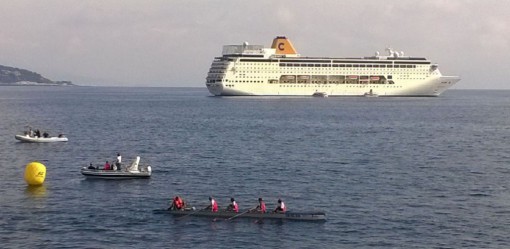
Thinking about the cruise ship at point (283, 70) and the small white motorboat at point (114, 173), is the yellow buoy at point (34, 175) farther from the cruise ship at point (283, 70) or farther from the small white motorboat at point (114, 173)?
the cruise ship at point (283, 70)

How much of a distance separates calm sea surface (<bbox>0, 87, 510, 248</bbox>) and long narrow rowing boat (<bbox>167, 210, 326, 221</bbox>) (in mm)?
642

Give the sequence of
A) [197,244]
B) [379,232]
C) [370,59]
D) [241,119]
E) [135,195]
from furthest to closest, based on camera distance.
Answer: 1. [370,59]
2. [241,119]
3. [135,195]
4. [379,232]
5. [197,244]

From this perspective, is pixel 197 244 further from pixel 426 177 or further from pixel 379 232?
pixel 426 177

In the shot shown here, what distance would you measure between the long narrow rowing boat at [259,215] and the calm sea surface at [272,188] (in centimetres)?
64

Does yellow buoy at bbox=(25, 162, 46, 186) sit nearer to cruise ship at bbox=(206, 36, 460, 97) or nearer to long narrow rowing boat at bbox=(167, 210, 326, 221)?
long narrow rowing boat at bbox=(167, 210, 326, 221)

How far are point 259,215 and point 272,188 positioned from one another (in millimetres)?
10171

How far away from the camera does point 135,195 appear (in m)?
48.9

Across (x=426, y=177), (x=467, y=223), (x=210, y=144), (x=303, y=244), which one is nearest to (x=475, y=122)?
(x=210, y=144)

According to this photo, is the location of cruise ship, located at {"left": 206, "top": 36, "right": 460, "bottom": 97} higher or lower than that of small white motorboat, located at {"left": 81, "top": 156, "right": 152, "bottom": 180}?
higher

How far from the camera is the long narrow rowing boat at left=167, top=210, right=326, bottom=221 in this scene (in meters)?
41.4

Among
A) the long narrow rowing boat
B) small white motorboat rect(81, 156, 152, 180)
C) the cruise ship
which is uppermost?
the cruise ship

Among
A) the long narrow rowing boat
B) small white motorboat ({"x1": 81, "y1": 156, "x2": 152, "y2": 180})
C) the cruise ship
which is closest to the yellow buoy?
small white motorboat ({"x1": 81, "y1": 156, "x2": 152, "y2": 180})

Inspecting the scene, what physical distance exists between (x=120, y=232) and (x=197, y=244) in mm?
4884

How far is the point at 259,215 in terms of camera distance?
1649 inches
